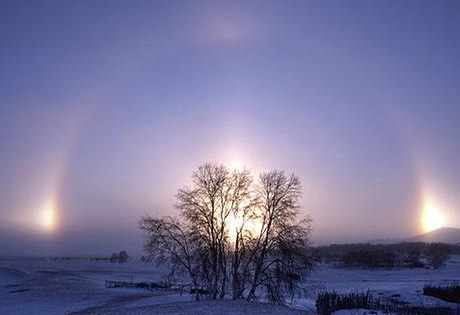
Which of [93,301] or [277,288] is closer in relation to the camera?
[277,288]

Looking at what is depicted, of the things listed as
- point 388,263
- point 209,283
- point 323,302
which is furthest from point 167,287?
point 388,263

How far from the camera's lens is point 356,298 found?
152ft

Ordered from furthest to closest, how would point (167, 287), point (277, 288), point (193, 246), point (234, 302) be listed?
point (167, 287)
point (193, 246)
point (277, 288)
point (234, 302)

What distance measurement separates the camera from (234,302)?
118 feet

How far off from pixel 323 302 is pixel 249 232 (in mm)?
9698

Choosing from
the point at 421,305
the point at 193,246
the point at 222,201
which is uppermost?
the point at 222,201

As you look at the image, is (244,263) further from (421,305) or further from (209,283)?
(421,305)

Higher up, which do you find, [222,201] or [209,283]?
[222,201]

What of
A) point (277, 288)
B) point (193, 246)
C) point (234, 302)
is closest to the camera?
point (234, 302)

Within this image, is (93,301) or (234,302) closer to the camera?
(234,302)

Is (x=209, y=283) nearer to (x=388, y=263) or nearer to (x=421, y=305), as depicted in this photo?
(x=421, y=305)

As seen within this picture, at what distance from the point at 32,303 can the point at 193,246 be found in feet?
76.9

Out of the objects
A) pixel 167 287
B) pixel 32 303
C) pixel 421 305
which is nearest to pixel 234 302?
pixel 421 305

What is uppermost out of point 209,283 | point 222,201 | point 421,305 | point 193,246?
point 222,201
